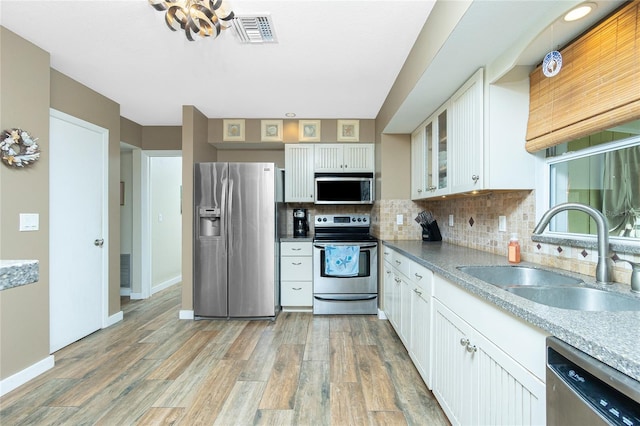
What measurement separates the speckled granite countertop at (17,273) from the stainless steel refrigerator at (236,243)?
2539mm

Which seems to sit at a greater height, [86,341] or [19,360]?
[19,360]

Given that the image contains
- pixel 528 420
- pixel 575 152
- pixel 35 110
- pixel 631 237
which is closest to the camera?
pixel 528 420

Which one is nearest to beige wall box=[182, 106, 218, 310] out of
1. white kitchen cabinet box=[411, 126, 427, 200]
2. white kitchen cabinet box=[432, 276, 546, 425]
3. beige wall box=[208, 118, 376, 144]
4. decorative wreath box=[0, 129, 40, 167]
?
beige wall box=[208, 118, 376, 144]

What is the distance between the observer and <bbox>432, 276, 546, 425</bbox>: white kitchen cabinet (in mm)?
917

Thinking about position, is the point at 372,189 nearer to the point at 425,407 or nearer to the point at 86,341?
the point at 425,407

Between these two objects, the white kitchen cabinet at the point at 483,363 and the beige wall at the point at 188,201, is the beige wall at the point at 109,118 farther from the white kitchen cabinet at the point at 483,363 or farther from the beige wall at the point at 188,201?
the white kitchen cabinet at the point at 483,363

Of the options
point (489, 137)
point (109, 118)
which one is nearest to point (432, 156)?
point (489, 137)

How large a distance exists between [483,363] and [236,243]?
2.61 m

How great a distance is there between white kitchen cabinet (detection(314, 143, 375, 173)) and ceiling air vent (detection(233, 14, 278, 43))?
1.77m

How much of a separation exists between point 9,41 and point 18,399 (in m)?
2.39

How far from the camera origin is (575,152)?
1.52 metres

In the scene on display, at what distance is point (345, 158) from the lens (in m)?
3.70

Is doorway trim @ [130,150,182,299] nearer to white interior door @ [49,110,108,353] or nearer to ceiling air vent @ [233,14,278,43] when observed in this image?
white interior door @ [49,110,108,353]

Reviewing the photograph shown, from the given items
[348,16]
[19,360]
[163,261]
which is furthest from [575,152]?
[163,261]
